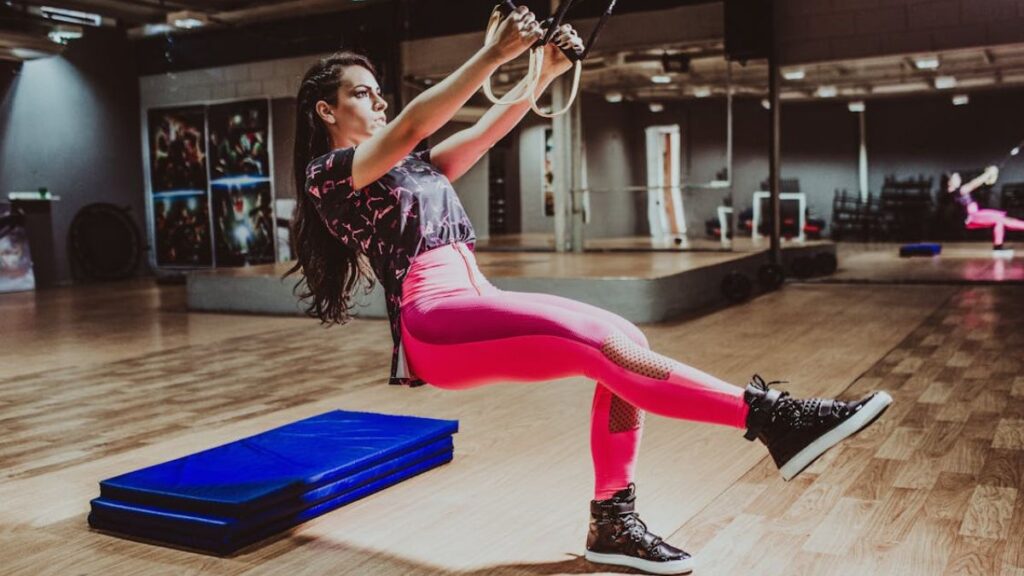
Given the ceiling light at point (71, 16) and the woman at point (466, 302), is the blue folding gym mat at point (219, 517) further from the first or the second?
the ceiling light at point (71, 16)

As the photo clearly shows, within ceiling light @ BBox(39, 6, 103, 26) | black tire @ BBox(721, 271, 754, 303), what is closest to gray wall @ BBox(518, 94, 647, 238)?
ceiling light @ BBox(39, 6, 103, 26)

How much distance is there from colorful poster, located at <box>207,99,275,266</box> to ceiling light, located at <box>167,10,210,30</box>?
3.77 ft

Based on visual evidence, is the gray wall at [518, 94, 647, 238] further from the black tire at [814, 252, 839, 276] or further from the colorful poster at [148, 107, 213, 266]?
the black tire at [814, 252, 839, 276]

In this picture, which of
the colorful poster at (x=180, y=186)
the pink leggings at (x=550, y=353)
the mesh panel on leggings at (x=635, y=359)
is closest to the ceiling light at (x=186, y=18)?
the colorful poster at (x=180, y=186)

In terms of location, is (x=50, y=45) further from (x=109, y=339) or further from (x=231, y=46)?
(x=109, y=339)

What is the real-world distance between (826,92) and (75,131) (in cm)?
1194

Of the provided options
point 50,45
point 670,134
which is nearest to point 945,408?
point 50,45

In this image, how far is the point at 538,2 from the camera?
10.4m

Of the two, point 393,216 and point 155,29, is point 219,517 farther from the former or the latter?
point 155,29

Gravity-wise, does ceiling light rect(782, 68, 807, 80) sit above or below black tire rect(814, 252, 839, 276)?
above

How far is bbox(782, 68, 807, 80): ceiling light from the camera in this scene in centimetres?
1334

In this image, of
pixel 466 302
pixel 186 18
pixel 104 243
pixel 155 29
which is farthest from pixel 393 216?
pixel 155 29

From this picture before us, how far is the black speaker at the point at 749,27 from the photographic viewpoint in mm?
9203

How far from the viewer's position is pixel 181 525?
95.0 inches
